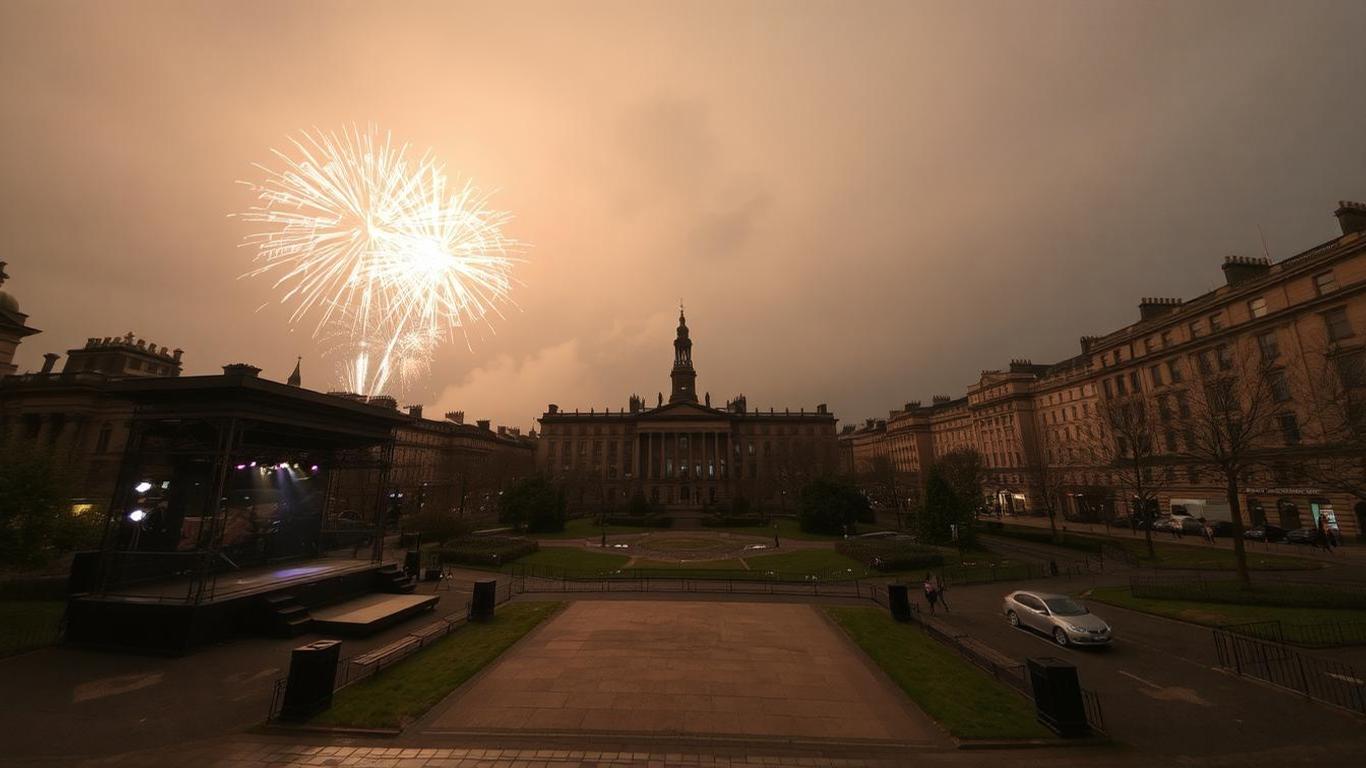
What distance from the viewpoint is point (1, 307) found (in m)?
41.6

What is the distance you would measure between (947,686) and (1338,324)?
42.2m

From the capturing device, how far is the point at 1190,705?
1121 centimetres

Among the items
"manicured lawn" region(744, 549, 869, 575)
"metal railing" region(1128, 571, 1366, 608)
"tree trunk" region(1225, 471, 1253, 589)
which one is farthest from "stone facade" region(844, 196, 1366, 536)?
"manicured lawn" region(744, 549, 869, 575)

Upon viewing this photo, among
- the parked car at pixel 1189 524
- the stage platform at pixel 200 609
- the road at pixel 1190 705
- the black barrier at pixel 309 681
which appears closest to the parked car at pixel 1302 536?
the parked car at pixel 1189 524

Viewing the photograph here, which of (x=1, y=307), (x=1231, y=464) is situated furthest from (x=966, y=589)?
(x=1, y=307)

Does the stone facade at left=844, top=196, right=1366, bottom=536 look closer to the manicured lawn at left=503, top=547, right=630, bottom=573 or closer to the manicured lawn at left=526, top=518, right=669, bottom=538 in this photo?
the manicured lawn at left=503, top=547, right=630, bottom=573

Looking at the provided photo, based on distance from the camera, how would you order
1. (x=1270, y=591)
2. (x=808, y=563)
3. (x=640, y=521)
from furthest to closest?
(x=640, y=521), (x=808, y=563), (x=1270, y=591)

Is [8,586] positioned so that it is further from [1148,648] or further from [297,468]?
[1148,648]

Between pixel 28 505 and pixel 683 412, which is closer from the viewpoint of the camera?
pixel 28 505

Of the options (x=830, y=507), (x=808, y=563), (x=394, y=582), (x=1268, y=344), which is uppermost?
(x=1268, y=344)

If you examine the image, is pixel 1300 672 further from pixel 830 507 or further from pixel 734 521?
pixel 734 521

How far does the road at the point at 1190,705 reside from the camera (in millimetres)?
9297

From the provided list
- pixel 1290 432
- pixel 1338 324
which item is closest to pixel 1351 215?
pixel 1338 324

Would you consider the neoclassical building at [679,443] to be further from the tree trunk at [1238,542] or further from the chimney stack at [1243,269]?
the tree trunk at [1238,542]
